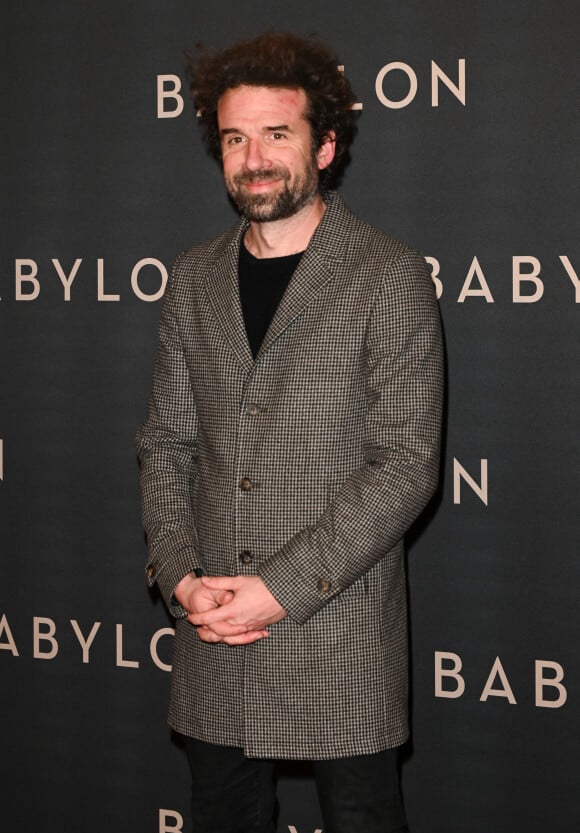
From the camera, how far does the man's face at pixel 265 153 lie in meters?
1.90

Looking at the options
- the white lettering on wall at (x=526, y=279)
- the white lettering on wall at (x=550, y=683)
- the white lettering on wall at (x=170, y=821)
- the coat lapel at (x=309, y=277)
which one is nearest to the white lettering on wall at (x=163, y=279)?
the white lettering on wall at (x=526, y=279)

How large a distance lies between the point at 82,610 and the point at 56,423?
0.47m

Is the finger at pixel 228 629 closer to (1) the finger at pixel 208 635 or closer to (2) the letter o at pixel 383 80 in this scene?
(1) the finger at pixel 208 635

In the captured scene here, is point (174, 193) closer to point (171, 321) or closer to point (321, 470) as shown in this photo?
point (171, 321)

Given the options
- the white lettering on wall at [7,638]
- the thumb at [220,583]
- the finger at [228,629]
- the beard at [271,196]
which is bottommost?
the white lettering on wall at [7,638]

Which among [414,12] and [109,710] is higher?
[414,12]

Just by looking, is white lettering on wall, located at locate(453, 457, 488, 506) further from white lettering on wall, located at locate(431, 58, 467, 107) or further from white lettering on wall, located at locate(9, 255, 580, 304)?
white lettering on wall, located at locate(431, 58, 467, 107)

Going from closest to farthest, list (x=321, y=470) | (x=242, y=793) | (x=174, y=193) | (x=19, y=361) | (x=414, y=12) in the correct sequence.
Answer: (x=321, y=470), (x=242, y=793), (x=414, y=12), (x=174, y=193), (x=19, y=361)

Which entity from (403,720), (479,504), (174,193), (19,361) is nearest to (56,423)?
(19,361)

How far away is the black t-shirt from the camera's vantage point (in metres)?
1.95

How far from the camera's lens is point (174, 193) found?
257 cm

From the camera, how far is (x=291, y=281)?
6.23 feet

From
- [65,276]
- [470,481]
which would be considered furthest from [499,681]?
[65,276]

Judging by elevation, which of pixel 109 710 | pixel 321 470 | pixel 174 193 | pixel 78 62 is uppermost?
pixel 78 62
